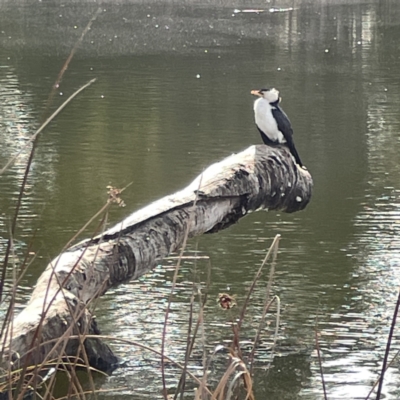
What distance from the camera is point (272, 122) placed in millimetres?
6883

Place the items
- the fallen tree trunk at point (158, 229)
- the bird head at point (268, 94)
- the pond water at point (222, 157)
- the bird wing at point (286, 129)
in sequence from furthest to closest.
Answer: the bird head at point (268, 94)
the bird wing at point (286, 129)
the pond water at point (222, 157)
the fallen tree trunk at point (158, 229)

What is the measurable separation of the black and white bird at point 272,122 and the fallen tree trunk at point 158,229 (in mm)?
912

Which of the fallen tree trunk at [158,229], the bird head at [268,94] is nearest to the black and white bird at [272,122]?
the bird head at [268,94]

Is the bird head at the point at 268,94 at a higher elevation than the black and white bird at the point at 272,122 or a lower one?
higher

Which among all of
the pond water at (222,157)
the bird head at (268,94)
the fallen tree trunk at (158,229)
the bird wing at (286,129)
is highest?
the bird head at (268,94)

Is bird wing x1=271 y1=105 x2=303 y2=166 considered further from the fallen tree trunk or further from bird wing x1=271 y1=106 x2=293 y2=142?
the fallen tree trunk

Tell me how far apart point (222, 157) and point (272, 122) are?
462 cm

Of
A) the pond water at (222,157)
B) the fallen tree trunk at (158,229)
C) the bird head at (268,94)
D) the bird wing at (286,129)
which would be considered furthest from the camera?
the bird head at (268,94)

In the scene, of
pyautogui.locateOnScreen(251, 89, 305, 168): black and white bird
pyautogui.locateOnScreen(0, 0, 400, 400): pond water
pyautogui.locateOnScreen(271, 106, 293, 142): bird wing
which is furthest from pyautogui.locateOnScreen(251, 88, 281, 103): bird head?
pyautogui.locateOnScreen(0, 0, 400, 400): pond water

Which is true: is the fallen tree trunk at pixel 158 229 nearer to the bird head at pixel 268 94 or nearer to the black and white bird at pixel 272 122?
the black and white bird at pixel 272 122

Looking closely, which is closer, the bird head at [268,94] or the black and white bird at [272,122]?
the black and white bird at [272,122]

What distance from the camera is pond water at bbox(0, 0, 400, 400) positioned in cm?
579

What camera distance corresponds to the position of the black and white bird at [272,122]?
677 cm

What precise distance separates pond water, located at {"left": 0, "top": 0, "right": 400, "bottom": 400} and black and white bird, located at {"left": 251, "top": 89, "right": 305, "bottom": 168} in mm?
1048
